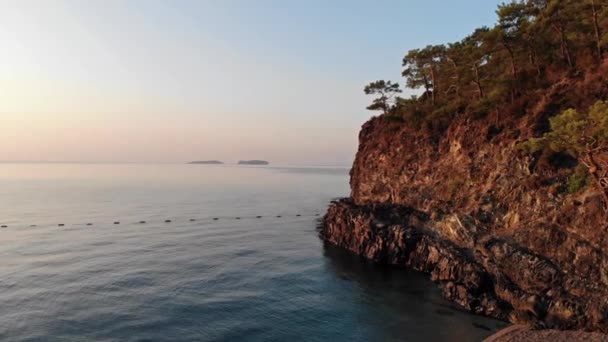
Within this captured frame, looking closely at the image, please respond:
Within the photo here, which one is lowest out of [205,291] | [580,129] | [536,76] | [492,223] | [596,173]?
[205,291]

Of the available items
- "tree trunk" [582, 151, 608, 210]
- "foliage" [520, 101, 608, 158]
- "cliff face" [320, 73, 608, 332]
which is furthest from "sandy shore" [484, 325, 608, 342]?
"foliage" [520, 101, 608, 158]

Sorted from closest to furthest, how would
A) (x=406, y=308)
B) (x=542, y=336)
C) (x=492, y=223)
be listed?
(x=542, y=336)
(x=406, y=308)
(x=492, y=223)

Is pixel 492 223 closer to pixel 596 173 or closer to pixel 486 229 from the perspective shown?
pixel 486 229

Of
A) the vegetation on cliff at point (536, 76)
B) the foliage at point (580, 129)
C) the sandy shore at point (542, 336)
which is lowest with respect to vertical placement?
the sandy shore at point (542, 336)

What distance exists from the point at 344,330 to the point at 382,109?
203ft

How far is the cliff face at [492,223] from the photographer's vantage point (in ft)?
123

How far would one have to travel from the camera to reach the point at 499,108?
59625mm

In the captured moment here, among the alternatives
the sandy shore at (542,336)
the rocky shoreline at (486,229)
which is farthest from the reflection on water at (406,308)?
the rocky shoreline at (486,229)

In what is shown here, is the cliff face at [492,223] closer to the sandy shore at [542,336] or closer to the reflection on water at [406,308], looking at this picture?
the sandy shore at [542,336]

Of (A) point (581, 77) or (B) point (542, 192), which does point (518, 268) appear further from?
(A) point (581, 77)

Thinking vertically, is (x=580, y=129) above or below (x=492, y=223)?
above

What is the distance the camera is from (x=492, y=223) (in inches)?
1953

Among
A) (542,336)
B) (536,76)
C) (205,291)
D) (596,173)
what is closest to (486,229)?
(596,173)

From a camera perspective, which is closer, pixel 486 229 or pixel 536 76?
pixel 486 229
